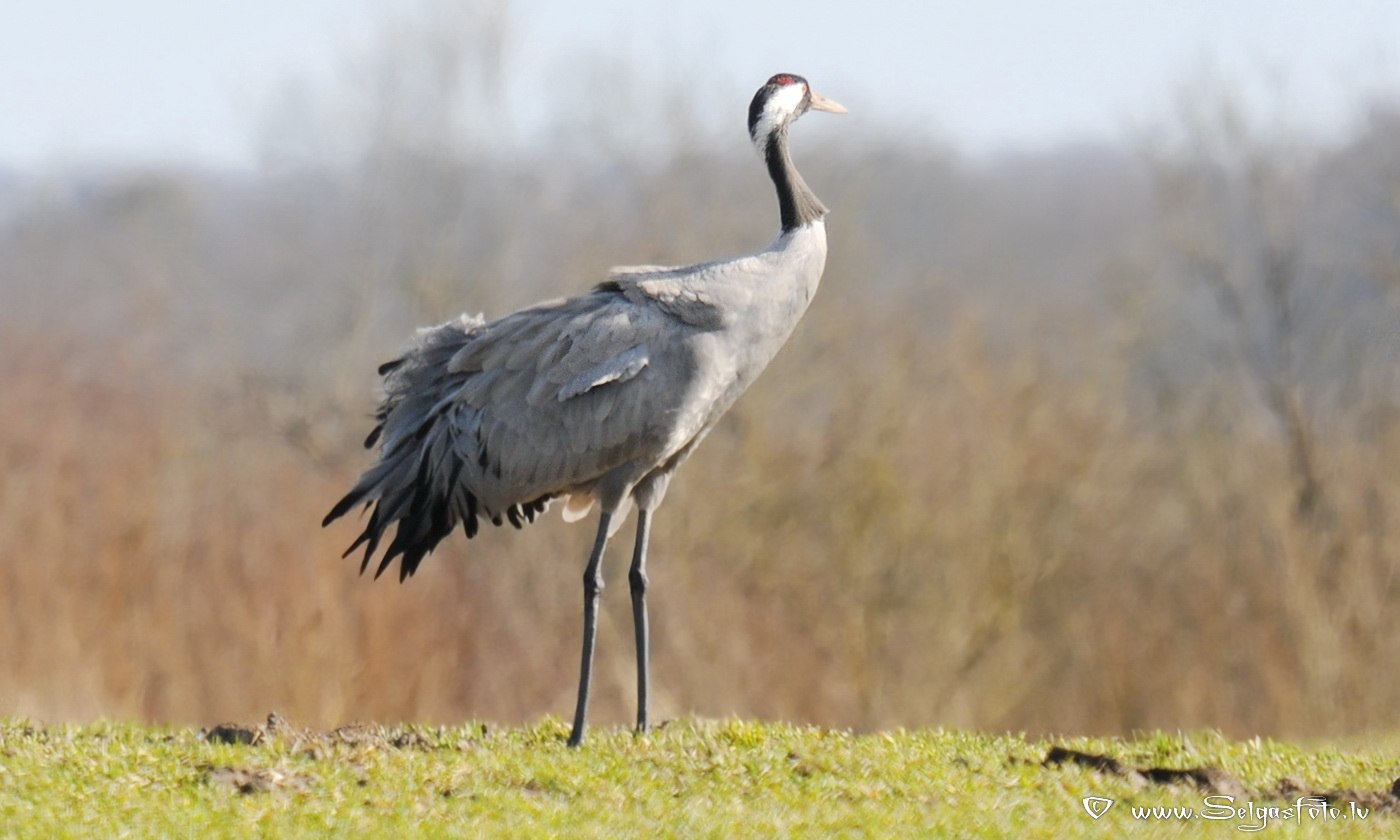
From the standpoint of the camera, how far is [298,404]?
29406 mm


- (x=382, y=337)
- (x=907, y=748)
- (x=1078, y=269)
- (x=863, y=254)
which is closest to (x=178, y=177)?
(x=382, y=337)

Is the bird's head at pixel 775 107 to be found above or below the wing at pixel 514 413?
above

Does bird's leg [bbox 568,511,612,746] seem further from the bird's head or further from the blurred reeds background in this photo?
the blurred reeds background

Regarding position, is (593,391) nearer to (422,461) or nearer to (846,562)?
(422,461)

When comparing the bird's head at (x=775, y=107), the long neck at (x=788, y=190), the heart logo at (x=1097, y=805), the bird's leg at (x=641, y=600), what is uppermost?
the bird's head at (x=775, y=107)

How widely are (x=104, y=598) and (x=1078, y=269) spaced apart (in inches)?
1005

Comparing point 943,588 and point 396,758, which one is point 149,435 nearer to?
point 943,588

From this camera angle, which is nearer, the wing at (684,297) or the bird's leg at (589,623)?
the bird's leg at (589,623)

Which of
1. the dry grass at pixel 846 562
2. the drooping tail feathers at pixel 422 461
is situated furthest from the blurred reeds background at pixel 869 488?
the drooping tail feathers at pixel 422 461

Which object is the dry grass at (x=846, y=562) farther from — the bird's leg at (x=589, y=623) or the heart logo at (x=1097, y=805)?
the heart logo at (x=1097, y=805)

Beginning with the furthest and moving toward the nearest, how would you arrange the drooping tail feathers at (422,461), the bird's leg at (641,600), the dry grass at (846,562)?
the dry grass at (846,562) → the drooping tail feathers at (422,461) → the bird's leg at (641,600)

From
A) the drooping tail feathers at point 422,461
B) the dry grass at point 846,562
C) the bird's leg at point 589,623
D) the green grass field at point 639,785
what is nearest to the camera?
the green grass field at point 639,785

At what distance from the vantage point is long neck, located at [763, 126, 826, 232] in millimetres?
9445

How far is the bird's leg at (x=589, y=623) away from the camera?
8531mm
